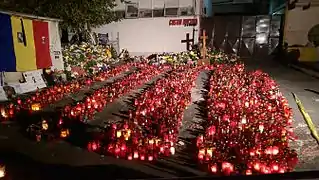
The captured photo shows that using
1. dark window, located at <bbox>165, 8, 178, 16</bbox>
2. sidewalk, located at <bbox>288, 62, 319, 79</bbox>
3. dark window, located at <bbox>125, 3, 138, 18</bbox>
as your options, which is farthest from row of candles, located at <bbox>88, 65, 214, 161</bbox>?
dark window, located at <bbox>125, 3, 138, 18</bbox>

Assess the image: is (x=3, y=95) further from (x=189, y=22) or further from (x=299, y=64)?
(x=299, y=64)

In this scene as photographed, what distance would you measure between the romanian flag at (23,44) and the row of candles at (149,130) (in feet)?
15.2

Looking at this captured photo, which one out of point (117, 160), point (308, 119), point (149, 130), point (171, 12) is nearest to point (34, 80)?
point (149, 130)

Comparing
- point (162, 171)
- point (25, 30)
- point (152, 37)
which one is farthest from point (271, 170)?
point (152, 37)

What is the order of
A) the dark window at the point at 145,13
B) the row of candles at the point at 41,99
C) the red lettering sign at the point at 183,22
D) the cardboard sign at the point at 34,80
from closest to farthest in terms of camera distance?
the row of candles at the point at 41,99 → the cardboard sign at the point at 34,80 → the red lettering sign at the point at 183,22 → the dark window at the point at 145,13

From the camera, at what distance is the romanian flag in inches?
413

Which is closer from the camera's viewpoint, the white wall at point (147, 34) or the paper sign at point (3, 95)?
the paper sign at point (3, 95)

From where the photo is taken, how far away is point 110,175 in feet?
15.9

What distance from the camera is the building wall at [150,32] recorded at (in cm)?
2291

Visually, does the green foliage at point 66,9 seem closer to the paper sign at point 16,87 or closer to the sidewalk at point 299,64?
the paper sign at point 16,87

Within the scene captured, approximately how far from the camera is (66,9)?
610 inches

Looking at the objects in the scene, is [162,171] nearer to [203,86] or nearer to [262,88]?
[262,88]

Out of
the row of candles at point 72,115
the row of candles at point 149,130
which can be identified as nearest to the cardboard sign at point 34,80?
the row of candles at point 72,115

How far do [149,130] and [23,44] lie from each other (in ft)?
23.1
